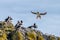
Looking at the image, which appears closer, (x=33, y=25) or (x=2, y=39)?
(x=2, y=39)

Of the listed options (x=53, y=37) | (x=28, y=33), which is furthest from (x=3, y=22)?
(x=53, y=37)

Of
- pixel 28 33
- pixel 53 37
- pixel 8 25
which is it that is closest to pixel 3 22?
pixel 8 25

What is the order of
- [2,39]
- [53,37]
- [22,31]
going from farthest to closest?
1. [53,37]
2. [22,31]
3. [2,39]

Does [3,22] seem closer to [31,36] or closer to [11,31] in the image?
[11,31]

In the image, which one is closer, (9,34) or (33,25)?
(9,34)

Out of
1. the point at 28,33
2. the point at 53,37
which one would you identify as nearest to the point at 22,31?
the point at 28,33

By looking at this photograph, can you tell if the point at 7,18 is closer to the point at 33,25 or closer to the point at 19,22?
the point at 19,22

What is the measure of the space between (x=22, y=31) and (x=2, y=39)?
839cm

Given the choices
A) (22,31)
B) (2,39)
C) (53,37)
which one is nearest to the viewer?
(2,39)

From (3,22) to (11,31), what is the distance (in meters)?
2.11

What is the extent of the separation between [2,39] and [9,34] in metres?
3.31

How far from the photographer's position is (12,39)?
87.2 metres

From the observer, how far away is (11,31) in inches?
3455

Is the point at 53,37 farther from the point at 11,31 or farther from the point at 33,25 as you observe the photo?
the point at 11,31
